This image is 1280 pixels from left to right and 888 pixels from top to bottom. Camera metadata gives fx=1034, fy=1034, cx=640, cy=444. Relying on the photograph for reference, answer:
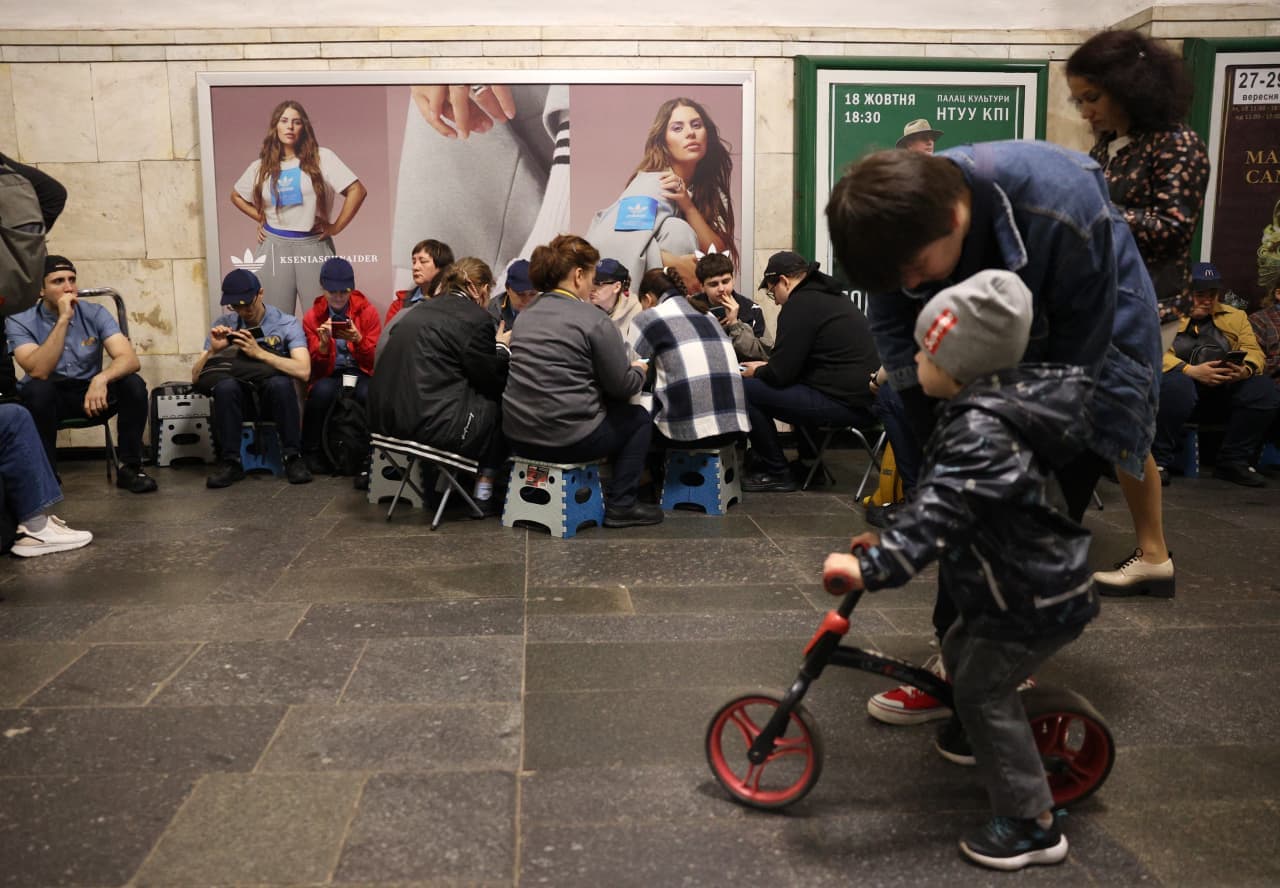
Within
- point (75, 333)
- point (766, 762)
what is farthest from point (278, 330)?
point (766, 762)

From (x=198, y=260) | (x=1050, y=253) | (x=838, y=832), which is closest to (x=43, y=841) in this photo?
(x=838, y=832)

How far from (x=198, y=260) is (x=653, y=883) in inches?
264

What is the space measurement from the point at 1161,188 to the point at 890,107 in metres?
4.59

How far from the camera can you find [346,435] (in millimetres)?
6488

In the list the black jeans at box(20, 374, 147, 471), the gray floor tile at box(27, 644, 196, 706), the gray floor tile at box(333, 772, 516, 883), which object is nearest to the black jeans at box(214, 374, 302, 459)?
the black jeans at box(20, 374, 147, 471)

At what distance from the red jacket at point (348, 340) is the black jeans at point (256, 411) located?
33 centimetres

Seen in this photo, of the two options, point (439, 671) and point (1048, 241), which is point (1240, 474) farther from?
point (439, 671)

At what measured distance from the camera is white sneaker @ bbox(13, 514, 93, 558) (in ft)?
14.7

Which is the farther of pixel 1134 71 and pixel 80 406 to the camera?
pixel 80 406

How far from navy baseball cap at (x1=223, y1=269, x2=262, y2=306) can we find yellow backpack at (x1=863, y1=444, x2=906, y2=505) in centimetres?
406

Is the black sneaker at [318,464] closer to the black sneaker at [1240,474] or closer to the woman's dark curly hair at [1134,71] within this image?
the woman's dark curly hair at [1134,71]

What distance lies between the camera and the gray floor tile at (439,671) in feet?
9.21

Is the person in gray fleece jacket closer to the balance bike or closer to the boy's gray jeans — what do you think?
the balance bike

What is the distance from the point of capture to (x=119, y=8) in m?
7.10
